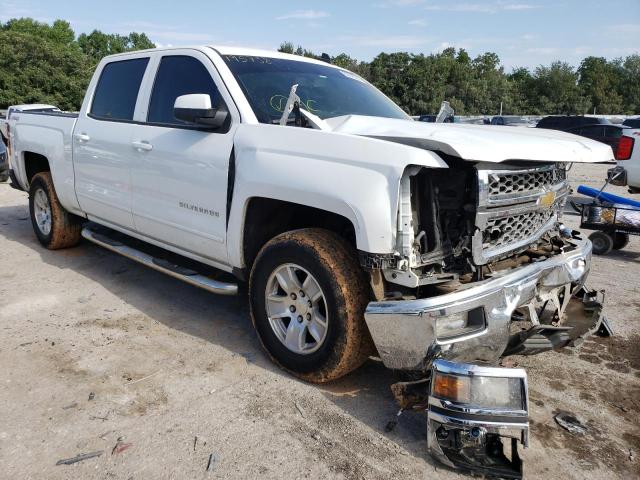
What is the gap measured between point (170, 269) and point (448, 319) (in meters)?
2.29

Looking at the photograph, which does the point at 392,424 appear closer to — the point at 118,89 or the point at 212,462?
the point at 212,462

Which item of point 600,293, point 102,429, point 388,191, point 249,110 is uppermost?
point 249,110

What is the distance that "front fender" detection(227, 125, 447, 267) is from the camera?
2.68 meters

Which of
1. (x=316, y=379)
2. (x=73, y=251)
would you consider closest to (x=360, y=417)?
(x=316, y=379)

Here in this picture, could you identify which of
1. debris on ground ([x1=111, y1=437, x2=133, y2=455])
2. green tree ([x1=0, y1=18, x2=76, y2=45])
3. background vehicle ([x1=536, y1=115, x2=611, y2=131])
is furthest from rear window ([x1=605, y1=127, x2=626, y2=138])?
green tree ([x1=0, y1=18, x2=76, y2=45])

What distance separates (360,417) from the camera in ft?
9.64

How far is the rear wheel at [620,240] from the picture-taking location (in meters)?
6.55

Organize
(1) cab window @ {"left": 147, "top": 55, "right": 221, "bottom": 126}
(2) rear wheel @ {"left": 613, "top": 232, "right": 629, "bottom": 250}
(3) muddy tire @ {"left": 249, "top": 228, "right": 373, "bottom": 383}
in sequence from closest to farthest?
(3) muddy tire @ {"left": 249, "top": 228, "right": 373, "bottom": 383} → (1) cab window @ {"left": 147, "top": 55, "right": 221, "bottom": 126} → (2) rear wheel @ {"left": 613, "top": 232, "right": 629, "bottom": 250}

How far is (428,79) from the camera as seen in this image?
51344 millimetres

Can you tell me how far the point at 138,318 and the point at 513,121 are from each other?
30636mm

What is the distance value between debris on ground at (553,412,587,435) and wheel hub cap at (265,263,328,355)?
1.37 meters

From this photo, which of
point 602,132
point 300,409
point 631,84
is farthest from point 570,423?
point 631,84

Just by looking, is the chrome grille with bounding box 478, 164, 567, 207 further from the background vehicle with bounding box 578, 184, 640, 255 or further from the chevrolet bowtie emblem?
the background vehicle with bounding box 578, 184, 640, 255

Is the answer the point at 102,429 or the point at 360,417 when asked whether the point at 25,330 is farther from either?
the point at 360,417
